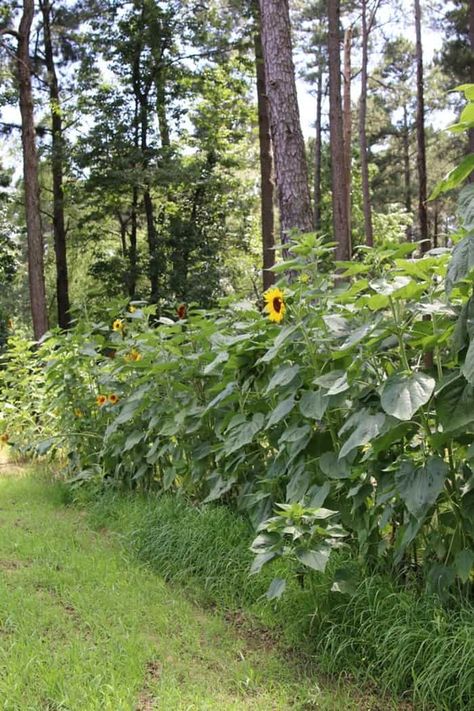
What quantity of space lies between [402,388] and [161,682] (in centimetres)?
113

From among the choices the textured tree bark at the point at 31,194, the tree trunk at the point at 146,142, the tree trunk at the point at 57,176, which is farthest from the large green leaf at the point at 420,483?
the tree trunk at the point at 57,176

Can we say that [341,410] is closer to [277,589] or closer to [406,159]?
[277,589]

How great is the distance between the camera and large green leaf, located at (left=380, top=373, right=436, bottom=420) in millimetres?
1856

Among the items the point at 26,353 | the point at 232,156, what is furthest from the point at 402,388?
the point at 232,156

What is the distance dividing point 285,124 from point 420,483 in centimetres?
427

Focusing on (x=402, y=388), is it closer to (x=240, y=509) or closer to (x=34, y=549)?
(x=240, y=509)

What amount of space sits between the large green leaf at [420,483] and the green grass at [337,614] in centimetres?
35

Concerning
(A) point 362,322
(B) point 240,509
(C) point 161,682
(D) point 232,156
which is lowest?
(C) point 161,682

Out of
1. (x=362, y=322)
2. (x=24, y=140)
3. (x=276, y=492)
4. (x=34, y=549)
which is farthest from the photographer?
(x=24, y=140)

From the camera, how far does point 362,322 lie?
239cm

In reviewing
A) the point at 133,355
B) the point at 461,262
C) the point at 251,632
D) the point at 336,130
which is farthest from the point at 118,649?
the point at 336,130

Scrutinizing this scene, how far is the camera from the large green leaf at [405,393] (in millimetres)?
1856

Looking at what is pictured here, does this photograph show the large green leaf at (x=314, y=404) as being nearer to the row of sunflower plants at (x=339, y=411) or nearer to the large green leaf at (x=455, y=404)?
the row of sunflower plants at (x=339, y=411)

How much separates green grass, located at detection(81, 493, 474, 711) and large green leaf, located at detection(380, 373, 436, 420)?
61 cm
